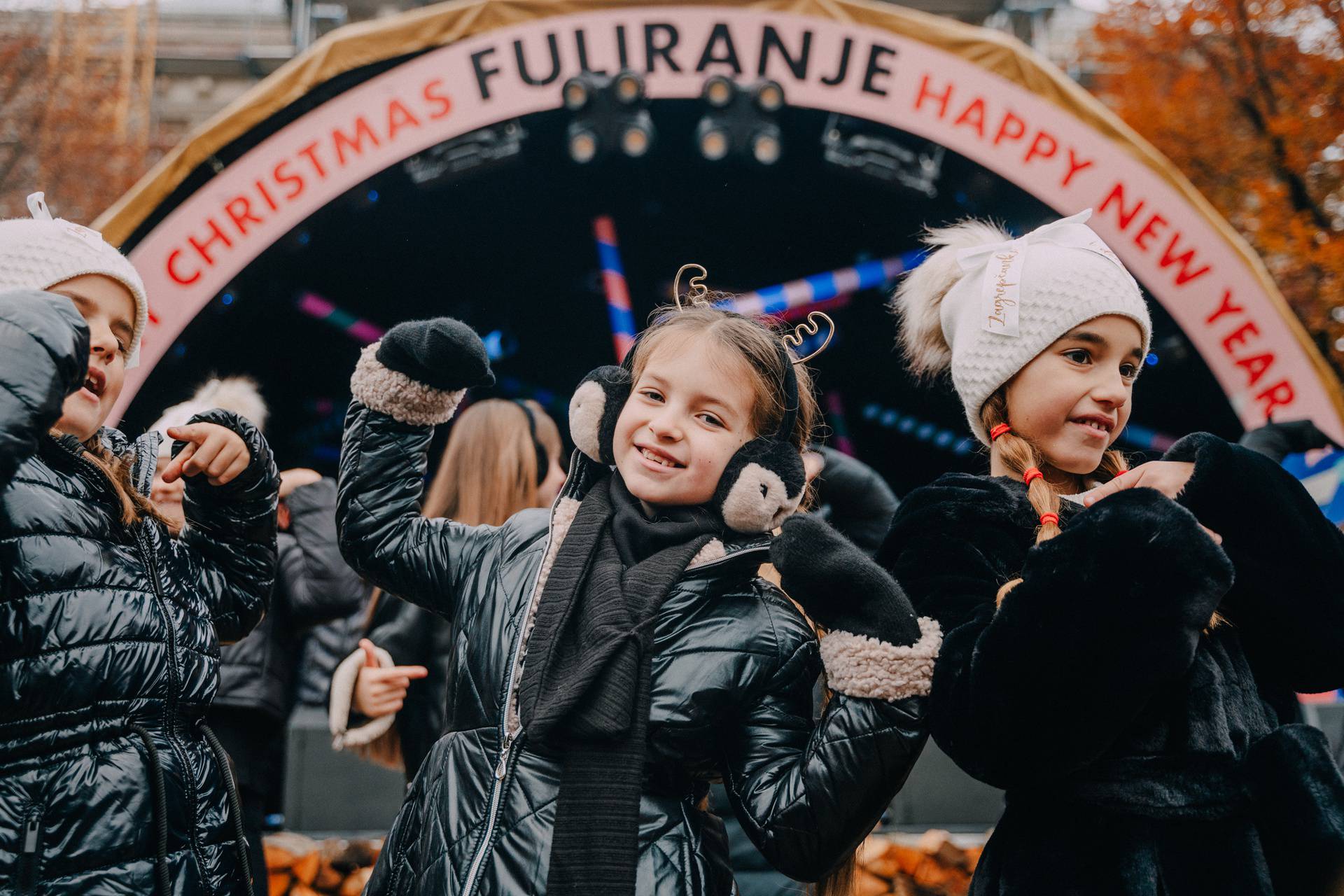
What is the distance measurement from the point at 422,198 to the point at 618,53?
143cm

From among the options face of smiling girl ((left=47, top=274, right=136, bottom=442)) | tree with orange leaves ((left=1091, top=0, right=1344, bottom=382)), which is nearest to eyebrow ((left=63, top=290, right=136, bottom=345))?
face of smiling girl ((left=47, top=274, right=136, bottom=442))

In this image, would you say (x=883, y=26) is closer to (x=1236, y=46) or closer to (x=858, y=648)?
(x=858, y=648)

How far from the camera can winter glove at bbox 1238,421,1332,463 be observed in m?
3.82

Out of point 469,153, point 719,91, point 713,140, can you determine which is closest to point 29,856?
point 469,153

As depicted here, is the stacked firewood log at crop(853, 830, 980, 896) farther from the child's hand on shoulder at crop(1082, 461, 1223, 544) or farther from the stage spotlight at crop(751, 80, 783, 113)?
the stage spotlight at crop(751, 80, 783, 113)

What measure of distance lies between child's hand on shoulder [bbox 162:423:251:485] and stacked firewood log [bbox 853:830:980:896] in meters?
3.37

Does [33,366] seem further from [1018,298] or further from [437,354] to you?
[1018,298]

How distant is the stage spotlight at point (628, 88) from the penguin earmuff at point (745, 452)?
3473mm

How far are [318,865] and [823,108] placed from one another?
12.8ft

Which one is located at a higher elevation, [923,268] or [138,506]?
[923,268]

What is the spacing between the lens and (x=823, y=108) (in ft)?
17.4

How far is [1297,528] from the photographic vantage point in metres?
1.70

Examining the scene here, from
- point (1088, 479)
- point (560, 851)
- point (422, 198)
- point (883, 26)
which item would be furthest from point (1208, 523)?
point (422, 198)

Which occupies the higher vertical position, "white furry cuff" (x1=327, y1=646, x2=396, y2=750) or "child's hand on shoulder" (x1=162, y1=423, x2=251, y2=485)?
"child's hand on shoulder" (x1=162, y1=423, x2=251, y2=485)
